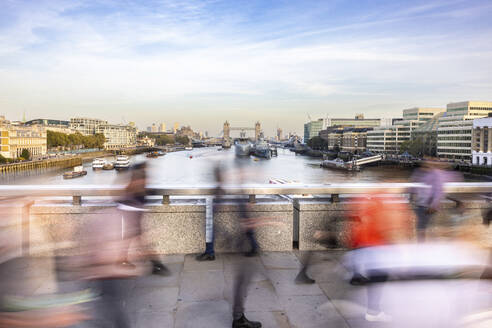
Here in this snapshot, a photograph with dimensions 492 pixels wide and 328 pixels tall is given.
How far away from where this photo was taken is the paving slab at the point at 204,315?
8.63 ft

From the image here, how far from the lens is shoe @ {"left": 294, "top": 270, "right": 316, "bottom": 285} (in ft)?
11.0

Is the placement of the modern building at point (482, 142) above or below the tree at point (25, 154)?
above

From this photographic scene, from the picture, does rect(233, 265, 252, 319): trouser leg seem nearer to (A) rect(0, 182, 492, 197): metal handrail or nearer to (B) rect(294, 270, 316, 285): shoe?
(B) rect(294, 270, 316, 285): shoe

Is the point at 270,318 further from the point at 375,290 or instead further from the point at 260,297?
the point at 375,290

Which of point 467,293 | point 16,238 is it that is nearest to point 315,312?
point 467,293

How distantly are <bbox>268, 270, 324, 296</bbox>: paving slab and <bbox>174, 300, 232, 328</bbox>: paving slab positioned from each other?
1.76ft

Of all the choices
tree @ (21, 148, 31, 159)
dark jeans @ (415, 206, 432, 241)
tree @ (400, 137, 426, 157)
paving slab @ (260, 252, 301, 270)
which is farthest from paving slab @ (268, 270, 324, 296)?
tree @ (400, 137, 426, 157)

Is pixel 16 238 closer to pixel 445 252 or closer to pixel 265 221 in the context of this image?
pixel 265 221

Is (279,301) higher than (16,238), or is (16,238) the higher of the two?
(16,238)

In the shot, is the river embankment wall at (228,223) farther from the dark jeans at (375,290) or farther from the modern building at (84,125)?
the modern building at (84,125)

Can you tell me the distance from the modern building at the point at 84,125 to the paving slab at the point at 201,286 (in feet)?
569

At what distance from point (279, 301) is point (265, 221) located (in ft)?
3.51

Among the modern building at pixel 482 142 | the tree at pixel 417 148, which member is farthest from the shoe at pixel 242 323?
the tree at pixel 417 148

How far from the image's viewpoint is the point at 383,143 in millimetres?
107250
